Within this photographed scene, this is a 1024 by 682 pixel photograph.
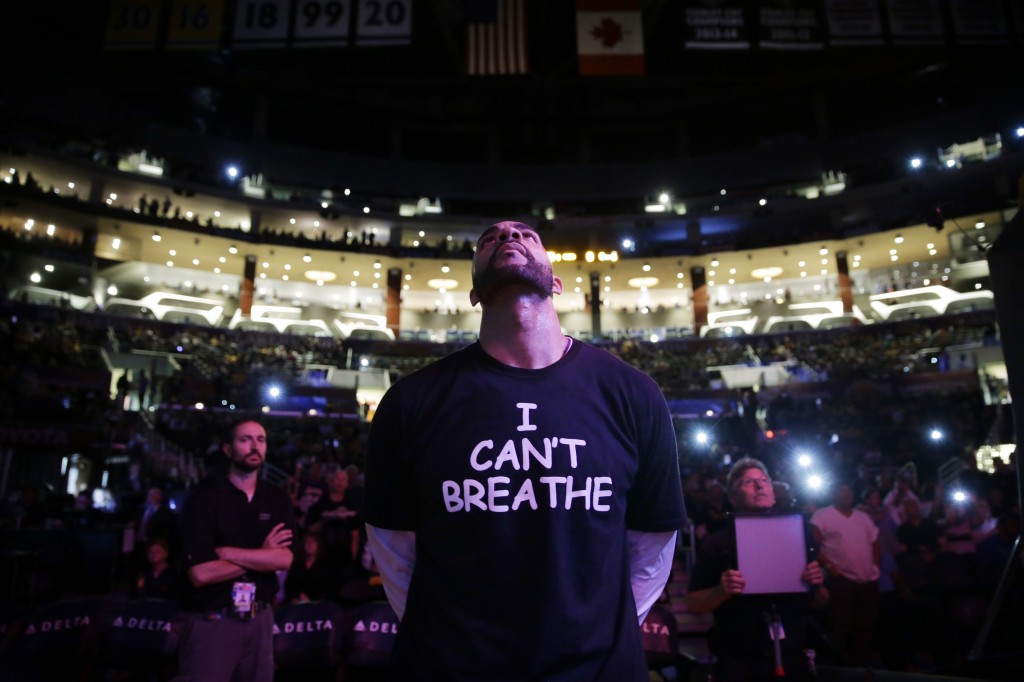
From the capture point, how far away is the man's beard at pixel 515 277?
6.23 feet

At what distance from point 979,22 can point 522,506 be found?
19970mm

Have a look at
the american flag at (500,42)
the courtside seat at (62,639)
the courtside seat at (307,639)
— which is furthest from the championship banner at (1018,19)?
the courtside seat at (62,639)

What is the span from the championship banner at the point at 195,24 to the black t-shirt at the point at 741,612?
17646 millimetres

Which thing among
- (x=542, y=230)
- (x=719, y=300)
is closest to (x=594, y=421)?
(x=542, y=230)

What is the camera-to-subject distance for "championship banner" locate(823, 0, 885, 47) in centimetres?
1555

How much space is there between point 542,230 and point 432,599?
3111 centimetres

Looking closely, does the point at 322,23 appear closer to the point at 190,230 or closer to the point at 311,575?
the point at 311,575

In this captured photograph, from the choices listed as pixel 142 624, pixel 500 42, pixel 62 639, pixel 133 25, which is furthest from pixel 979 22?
pixel 133 25

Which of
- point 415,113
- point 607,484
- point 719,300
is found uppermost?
point 415,113

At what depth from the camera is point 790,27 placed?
1645 cm

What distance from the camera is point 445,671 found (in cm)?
159

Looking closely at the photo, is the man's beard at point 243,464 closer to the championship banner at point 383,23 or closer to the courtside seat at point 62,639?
the courtside seat at point 62,639

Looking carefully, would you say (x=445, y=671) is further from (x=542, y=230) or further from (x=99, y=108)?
(x=99, y=108)

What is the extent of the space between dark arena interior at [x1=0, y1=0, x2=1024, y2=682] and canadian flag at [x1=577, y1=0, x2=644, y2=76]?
98 millimetres
